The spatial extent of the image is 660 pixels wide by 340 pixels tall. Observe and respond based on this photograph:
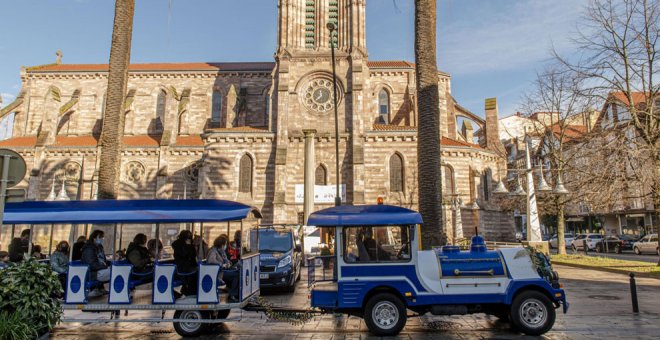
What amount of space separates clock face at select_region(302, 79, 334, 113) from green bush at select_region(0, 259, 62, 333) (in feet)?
78.8

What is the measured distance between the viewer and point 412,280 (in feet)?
25.2

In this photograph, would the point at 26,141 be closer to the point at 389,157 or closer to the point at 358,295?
the point at 389,157

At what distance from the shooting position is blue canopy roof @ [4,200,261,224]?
7583 millimetres

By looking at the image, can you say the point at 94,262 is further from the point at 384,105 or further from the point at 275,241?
the point at 384,105

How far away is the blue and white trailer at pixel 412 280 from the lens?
7613mm

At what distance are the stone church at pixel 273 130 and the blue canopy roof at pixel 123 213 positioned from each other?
1826cm

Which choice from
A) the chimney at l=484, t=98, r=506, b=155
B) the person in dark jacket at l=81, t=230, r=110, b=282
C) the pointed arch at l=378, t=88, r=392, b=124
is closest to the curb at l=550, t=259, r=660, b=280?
the chimney at l=484, t=98, r=506, b=155

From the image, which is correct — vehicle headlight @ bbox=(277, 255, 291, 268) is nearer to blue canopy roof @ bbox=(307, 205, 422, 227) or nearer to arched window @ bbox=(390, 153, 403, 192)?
blue canopy roof @ bbox=(307, 205, 422, 227)

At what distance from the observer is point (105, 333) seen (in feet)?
27.2

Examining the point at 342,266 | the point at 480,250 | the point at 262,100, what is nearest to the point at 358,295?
the point at 342,266

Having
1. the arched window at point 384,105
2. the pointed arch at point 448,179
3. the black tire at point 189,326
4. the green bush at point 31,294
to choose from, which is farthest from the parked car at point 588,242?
the green bush at point 31,294

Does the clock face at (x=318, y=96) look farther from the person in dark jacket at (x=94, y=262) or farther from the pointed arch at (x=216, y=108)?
the person in dark jacket at (x=94, y=262)

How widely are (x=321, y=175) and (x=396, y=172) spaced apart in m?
5.16

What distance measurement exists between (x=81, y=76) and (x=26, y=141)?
799cm
